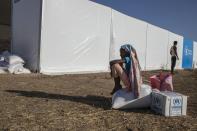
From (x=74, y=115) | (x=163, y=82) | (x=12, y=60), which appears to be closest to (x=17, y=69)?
(x=12, y=60)

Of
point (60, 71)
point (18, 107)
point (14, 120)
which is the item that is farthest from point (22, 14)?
point (14, 120)

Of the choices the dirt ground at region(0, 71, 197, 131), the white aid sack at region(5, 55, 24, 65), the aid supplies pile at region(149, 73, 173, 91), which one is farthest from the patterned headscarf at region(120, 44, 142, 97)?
the white aid sack at region(5, 55, 24, 65)

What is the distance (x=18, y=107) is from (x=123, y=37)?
31.9 ft

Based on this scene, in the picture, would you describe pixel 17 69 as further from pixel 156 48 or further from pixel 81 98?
pixel 156 48

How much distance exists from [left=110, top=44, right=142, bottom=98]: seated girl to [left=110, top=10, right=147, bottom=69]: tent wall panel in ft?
26.0

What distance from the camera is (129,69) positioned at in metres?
5.07

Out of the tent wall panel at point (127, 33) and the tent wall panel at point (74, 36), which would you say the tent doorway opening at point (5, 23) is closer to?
the tent wall panel at point (127, 33)

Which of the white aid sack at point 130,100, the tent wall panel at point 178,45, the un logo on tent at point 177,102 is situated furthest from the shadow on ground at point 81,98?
the tent wall panel at point 178,45

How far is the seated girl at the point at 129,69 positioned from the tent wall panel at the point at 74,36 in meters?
5.11

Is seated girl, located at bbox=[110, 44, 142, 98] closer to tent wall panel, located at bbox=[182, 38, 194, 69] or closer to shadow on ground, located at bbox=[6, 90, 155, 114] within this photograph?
shadow on ground, located at bbox=[6, 90, 155, 114]

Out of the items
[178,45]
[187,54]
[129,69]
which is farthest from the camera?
[187,54]

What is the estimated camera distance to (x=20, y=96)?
18.4ft

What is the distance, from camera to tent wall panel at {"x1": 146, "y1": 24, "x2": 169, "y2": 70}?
55.9 ft

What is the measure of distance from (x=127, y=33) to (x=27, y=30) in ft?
16.1
